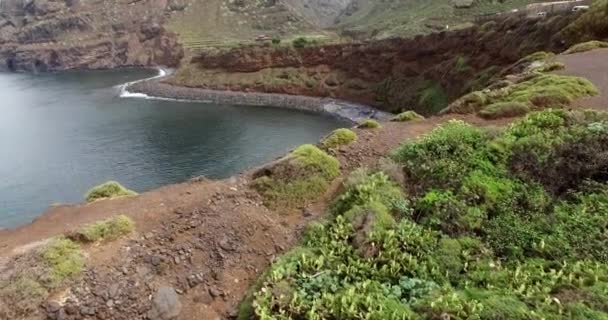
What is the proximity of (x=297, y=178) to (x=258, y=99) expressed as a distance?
3525 inches

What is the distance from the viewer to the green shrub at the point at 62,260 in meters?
11.7

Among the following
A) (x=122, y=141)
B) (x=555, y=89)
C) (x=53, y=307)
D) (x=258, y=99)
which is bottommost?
(x=122, y=141)

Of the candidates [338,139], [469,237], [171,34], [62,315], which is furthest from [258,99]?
[469,237]

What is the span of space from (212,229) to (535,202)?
9.09m

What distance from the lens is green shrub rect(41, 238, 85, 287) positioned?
38.3 ft

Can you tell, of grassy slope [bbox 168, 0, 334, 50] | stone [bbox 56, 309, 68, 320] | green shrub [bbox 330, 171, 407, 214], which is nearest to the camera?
stone [bbox 56, 309, 68, 320]

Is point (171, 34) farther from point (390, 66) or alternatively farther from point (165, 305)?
point (165, 305)

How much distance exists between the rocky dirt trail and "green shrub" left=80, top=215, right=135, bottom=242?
1.03ft

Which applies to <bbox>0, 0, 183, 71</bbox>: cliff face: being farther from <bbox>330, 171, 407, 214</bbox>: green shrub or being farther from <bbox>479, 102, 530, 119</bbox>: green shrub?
<bbox>330, 171, 407, 214</bbox>: green shrub

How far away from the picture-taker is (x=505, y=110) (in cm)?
2100

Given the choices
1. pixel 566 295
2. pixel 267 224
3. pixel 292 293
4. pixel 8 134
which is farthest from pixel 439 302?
pixel 8 134

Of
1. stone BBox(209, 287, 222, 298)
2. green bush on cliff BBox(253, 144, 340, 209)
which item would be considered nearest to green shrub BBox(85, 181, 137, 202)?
green bush on cliff BBox(253, 144, 340, 209)

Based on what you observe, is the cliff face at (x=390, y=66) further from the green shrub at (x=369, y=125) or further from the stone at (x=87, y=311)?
the stone at (x=87, y=311)

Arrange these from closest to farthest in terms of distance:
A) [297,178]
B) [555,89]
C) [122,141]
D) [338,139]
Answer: [297,178], [338,139], [555,89], [122,141]
